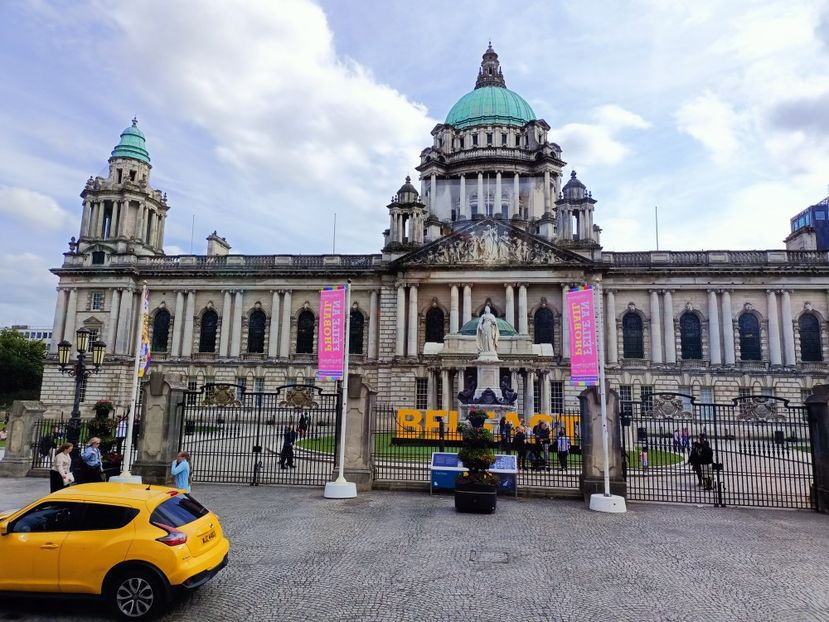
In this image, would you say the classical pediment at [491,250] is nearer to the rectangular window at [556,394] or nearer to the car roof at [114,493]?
the rectangular window at [556,394]

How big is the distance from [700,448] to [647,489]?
92.8 inches

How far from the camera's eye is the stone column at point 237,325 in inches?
1934

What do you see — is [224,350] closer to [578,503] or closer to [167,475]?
[167,475]

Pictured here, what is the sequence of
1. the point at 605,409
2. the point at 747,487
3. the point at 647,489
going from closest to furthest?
the point at 605,409 → the point at 647,489 → the point at 747,487

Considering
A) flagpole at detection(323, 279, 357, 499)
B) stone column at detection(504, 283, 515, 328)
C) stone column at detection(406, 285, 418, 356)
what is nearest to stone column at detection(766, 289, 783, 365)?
stone column at detection(504, 283, 515, 328)

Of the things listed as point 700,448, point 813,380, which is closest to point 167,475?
point 700,448

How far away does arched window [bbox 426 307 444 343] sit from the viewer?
46.1 meters

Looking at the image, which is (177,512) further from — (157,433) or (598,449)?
(598,449)

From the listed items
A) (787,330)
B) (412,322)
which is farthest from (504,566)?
(787,330)

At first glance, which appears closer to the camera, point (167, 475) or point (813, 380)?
point (167, 475)

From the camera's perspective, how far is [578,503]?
53.4ft

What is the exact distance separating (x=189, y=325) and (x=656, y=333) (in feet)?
130

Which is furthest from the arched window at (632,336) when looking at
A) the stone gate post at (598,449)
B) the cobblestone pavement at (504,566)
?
the stone gate post at (598,449)

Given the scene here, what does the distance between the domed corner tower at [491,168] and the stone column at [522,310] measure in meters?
15.5
